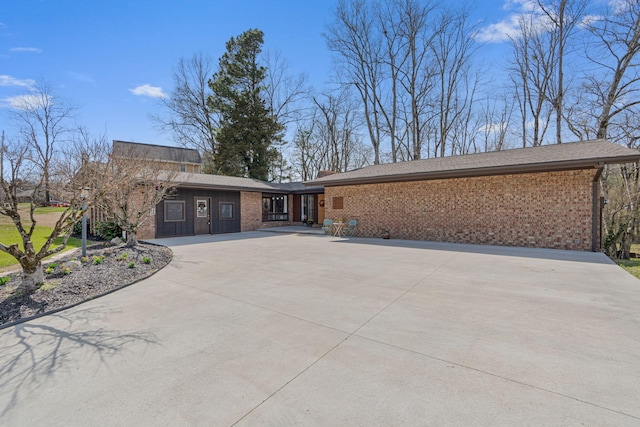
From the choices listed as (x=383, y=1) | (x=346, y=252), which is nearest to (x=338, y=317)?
(x=346, y=252)

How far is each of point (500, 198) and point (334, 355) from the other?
33.4ft

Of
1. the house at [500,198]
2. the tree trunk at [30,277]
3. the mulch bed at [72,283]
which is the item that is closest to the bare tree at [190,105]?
the house at [500,198]

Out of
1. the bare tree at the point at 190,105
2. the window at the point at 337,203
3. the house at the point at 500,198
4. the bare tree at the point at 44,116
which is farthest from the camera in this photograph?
the bare tree at the point at 190,105

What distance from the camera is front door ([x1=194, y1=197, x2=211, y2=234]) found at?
14.4 metres

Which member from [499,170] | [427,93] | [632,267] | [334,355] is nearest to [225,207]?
[499,170]

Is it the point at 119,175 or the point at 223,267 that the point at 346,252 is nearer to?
the point at 223,267

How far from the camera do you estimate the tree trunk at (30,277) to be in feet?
15.1

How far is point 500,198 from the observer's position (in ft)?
34.6

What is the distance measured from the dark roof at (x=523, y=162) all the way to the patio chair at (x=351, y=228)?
1.98m

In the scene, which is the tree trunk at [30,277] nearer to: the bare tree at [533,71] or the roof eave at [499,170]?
the roof eave at [499,170]

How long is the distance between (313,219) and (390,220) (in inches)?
287

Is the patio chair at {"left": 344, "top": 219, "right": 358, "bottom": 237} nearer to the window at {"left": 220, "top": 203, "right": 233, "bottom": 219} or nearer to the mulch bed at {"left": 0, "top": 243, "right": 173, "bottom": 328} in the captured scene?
the window at {"left": 220, "top": 203, "right": 233, "bottom": 219}

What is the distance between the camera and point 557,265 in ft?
22.7

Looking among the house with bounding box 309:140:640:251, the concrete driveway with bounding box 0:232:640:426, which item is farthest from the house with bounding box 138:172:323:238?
the concrete driveway with bounding box 0:232:640:426
